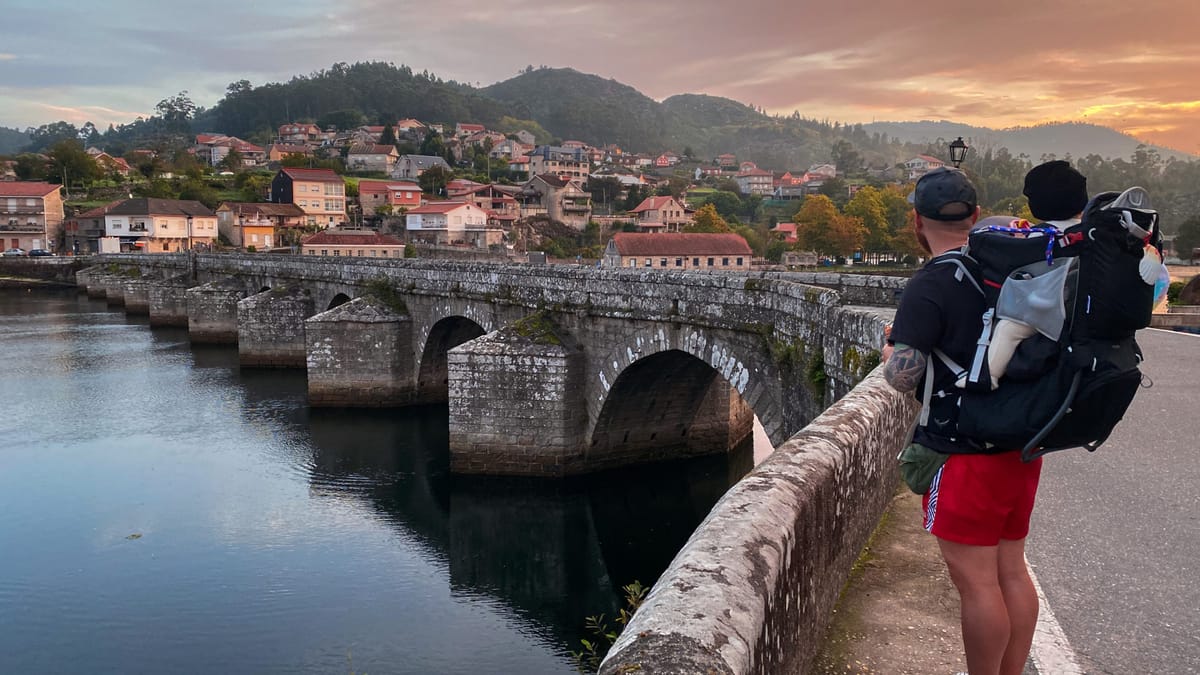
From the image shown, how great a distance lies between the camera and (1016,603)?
2.71 m

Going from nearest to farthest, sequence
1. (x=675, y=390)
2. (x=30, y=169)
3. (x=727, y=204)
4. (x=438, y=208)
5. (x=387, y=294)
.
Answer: (x=675, y=390) → (x=387, y=294) → (x=438, y=208) → (x=30, y=169) → (x=727, y=204)

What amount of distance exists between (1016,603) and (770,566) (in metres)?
0.83

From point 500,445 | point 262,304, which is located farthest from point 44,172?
point 500,445

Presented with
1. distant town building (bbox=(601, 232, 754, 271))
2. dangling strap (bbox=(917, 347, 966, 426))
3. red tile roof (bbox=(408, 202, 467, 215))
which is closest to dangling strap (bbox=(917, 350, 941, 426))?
dangling strap (bbox=(917, 347, 966, 426))

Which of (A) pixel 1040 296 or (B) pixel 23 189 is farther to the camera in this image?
(B) pixel 23 189

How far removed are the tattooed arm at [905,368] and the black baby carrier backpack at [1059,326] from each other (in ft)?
0.34

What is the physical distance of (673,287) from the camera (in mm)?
15102

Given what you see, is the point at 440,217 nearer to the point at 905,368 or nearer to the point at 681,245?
the point at 681,245

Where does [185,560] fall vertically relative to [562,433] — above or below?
below

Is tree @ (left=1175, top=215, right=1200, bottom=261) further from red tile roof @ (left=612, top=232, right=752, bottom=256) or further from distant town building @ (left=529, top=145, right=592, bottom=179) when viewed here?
distant town building @ (left=529, top=145, right=592, bottom=179)

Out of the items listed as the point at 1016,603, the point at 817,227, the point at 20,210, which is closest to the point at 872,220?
the point at 817,227

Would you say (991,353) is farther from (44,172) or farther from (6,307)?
(44,172)

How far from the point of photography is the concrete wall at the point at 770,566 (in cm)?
218

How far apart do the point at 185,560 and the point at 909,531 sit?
13735 mm
